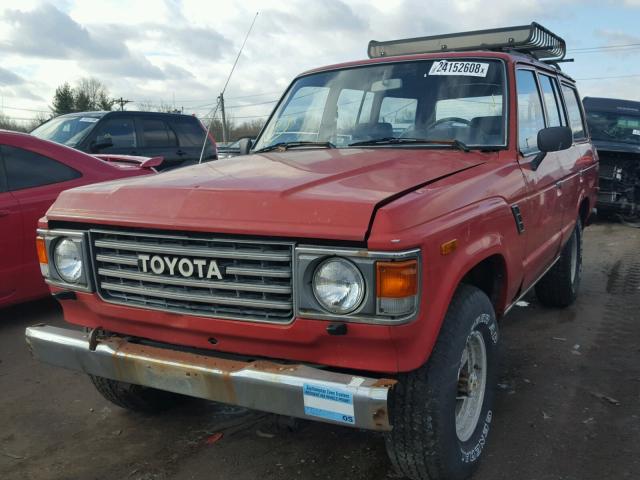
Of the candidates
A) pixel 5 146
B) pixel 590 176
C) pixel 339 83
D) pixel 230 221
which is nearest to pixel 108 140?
pixel 5 146

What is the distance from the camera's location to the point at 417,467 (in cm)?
238

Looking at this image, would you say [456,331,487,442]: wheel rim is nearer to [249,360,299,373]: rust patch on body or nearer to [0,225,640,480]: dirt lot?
[0,225,640,480]: dirt lot

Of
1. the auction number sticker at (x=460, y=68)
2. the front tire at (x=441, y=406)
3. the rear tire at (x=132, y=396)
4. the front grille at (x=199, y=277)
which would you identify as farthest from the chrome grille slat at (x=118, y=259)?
the auction number sticker at (x=460, y=68)

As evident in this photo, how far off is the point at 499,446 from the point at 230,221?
182cm

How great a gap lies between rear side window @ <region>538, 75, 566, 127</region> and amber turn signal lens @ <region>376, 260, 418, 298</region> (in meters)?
2.67

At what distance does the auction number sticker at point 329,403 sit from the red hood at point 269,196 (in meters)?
0.55

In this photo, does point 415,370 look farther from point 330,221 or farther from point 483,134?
point 483,134

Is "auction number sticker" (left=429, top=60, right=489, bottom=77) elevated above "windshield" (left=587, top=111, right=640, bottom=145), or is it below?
above

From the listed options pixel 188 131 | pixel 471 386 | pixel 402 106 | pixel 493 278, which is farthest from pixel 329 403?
pixel 188 131

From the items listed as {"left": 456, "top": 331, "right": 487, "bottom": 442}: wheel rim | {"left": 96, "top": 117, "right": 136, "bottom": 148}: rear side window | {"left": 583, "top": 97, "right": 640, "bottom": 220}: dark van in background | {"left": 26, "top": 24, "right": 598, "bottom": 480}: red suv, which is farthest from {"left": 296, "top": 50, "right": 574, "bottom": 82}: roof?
{"left": 583, "top": 97, "right": 640, "bottom": 220}: dark van in background

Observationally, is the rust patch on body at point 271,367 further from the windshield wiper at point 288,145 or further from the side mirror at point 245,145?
the side mirror at point 245,145

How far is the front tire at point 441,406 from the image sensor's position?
228cm

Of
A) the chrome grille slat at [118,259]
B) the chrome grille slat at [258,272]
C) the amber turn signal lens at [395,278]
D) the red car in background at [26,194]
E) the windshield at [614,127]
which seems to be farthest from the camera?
the windshield at [614,127]

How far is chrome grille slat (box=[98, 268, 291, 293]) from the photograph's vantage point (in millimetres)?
2217
